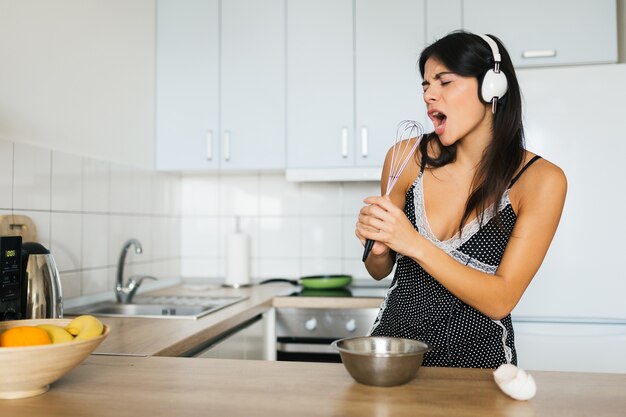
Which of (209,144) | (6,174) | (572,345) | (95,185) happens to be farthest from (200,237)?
(572,345)

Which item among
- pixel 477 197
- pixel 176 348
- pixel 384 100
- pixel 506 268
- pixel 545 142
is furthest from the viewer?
pixel 384 100

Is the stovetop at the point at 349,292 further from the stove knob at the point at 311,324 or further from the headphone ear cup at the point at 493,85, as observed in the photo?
the headphone ear cup at the point at 493,85

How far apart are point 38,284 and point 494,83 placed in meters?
1.11

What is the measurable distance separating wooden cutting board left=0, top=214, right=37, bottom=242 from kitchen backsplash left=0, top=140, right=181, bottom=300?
0.02 m

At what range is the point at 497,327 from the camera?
4.24ft

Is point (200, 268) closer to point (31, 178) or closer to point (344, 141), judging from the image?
point (344, 141)

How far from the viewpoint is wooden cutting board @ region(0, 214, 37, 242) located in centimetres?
162

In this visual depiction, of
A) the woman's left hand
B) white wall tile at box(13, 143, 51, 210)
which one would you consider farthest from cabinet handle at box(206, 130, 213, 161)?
the woman's left hand

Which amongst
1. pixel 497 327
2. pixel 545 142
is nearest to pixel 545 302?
pixel 545 142

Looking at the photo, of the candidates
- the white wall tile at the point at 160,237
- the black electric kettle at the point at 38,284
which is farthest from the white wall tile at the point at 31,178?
the white wall tile at the point at 160,237

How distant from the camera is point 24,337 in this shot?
0.89 meters

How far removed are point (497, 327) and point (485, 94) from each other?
495 mm

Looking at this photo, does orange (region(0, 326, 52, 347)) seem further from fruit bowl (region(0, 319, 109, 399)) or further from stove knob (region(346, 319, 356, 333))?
stove knob (region(346, 319, 356, 333))

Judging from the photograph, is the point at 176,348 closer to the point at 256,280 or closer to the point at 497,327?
the point at 497,327
